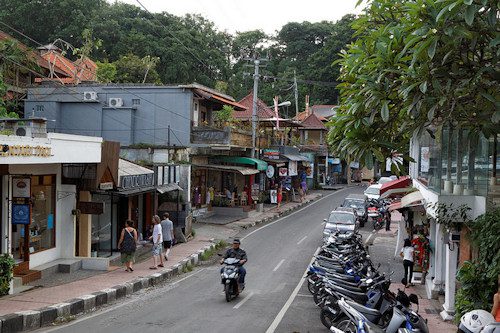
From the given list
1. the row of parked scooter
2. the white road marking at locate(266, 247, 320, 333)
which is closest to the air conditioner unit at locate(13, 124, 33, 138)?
the white road marking at locate(266, 247, 320, 333)

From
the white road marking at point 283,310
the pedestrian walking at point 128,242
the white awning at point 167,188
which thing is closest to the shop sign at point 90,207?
the pedestrian walking at point 128,242

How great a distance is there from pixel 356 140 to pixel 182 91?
2174 centimetres

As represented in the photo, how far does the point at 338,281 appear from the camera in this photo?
12.1 metres

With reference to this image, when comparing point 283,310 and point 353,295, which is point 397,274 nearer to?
point 283,310

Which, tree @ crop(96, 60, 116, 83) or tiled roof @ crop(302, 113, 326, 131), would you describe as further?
tiled roof @ crop(302, 113, 326, 131)

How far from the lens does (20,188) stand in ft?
47.4

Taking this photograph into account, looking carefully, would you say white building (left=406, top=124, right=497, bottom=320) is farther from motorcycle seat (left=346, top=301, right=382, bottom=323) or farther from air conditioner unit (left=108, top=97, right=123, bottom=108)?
air conditioner unit (left=108, top=97, right=123, bottom=108)

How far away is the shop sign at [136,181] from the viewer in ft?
61.7

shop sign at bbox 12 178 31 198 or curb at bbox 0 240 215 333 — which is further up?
shop sign at bbox 12 178 31 198

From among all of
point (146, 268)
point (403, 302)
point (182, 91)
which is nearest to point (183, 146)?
point (182, 91)

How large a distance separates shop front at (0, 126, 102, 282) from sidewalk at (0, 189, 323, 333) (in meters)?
1.56

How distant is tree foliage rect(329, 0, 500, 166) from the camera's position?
8.11 m

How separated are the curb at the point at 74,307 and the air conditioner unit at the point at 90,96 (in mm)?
15582

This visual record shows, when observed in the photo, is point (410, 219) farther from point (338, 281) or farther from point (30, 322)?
point (30, 322)
